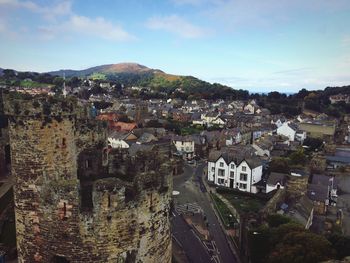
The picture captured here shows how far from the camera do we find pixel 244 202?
55969mm

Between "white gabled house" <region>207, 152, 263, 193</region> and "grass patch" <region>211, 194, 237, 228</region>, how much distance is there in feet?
21.6

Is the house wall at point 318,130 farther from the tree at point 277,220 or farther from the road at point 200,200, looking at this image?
the tree at point 277,220

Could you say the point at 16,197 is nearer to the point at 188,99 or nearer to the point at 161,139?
the point at 161,139

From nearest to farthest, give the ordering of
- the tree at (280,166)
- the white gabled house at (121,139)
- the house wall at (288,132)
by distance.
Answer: the tree at (280,166) < the white gabled house at (121,139) < the house wall at (288,132)

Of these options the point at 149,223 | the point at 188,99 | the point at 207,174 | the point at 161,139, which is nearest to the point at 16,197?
the point at 149,223

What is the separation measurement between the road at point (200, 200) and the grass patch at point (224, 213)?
97 centimetres

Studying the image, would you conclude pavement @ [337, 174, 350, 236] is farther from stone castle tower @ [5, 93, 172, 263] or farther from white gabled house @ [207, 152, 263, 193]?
stone castle tower @ [5, 93, 172, 263]

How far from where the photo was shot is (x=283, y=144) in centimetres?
9019

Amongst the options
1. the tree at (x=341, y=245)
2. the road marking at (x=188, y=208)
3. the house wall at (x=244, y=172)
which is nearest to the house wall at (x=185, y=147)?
the house wall at (x=244, y=172)

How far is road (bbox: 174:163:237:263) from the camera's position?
129ft

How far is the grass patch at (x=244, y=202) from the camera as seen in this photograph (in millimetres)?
51763

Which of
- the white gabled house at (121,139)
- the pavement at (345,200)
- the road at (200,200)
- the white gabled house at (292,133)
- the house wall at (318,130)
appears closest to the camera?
the road at (200,200)

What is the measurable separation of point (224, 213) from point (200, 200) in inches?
262

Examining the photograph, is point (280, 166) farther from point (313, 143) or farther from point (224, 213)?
point (313, 143)
